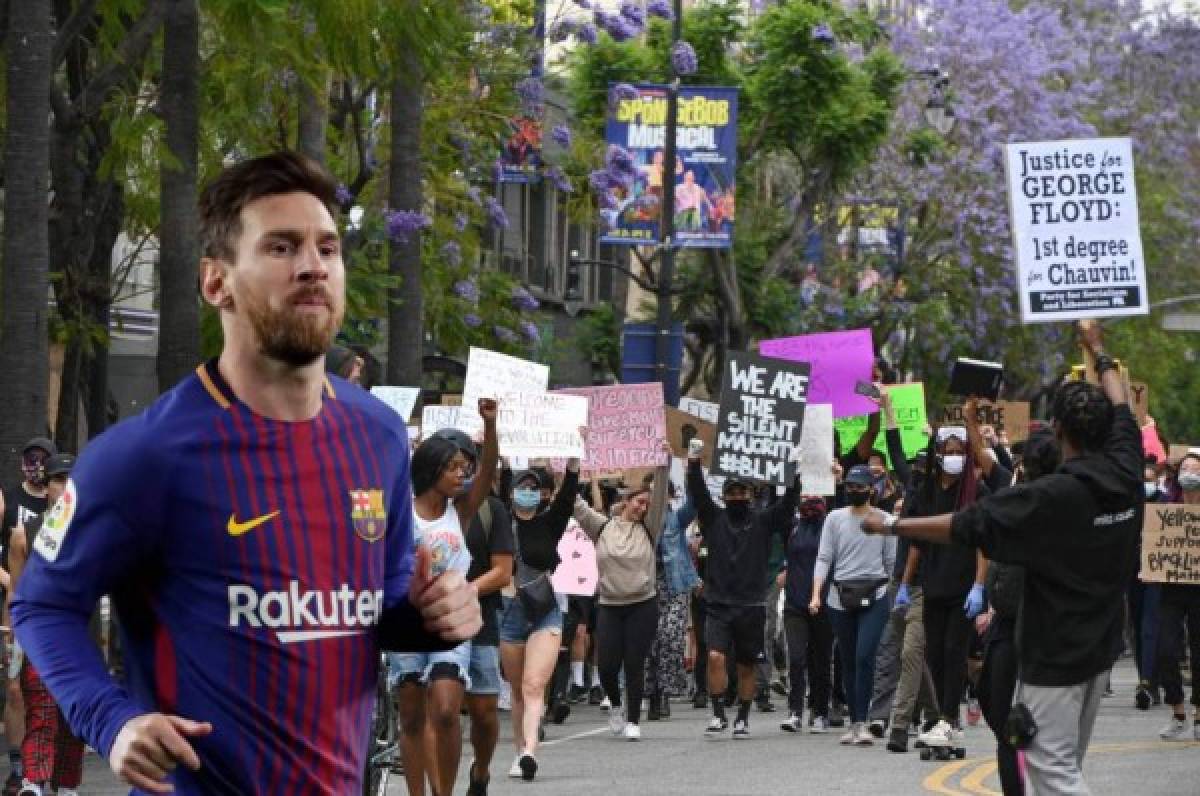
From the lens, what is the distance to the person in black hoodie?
9.52m

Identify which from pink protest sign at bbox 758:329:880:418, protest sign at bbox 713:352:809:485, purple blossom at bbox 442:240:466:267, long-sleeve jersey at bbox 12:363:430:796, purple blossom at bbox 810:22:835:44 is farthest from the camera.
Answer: purple blossom at bbox 810:22:835:44

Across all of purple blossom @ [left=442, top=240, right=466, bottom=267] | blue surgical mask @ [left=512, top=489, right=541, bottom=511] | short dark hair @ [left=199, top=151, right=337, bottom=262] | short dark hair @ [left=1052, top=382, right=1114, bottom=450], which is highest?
purple blossom @ [left=442, top=240, right=466, bottom=267]

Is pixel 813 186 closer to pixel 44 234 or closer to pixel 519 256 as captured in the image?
pixel 519 256

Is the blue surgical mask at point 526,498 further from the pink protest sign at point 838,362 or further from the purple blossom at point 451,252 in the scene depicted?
the purple blossom at point 451,252

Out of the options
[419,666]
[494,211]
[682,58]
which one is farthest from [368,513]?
[682,58]

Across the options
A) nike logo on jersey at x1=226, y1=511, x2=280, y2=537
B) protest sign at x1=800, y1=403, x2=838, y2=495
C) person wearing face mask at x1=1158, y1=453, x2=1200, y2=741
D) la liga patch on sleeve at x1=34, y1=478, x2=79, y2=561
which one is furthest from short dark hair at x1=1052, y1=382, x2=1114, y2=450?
protest sign at x1=800, y1=403, x2=838, y2=495

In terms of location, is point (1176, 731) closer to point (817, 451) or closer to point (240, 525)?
point (817, 451)

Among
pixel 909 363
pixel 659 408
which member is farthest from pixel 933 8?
pixel 659 408

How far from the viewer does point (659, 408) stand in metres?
21.0

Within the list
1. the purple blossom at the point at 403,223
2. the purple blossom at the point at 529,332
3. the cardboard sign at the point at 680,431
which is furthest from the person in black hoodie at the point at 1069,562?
the purple blossom at the point at 529,332

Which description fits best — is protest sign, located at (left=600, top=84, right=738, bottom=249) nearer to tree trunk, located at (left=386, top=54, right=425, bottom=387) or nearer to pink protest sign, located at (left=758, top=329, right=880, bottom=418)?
pink protest sign, located at (left=758, top=329, right=880, bottom=418)

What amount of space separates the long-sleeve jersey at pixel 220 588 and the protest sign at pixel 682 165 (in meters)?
29.1

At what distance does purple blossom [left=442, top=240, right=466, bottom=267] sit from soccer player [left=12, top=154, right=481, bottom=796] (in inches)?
923

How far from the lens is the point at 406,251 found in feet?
75.4
